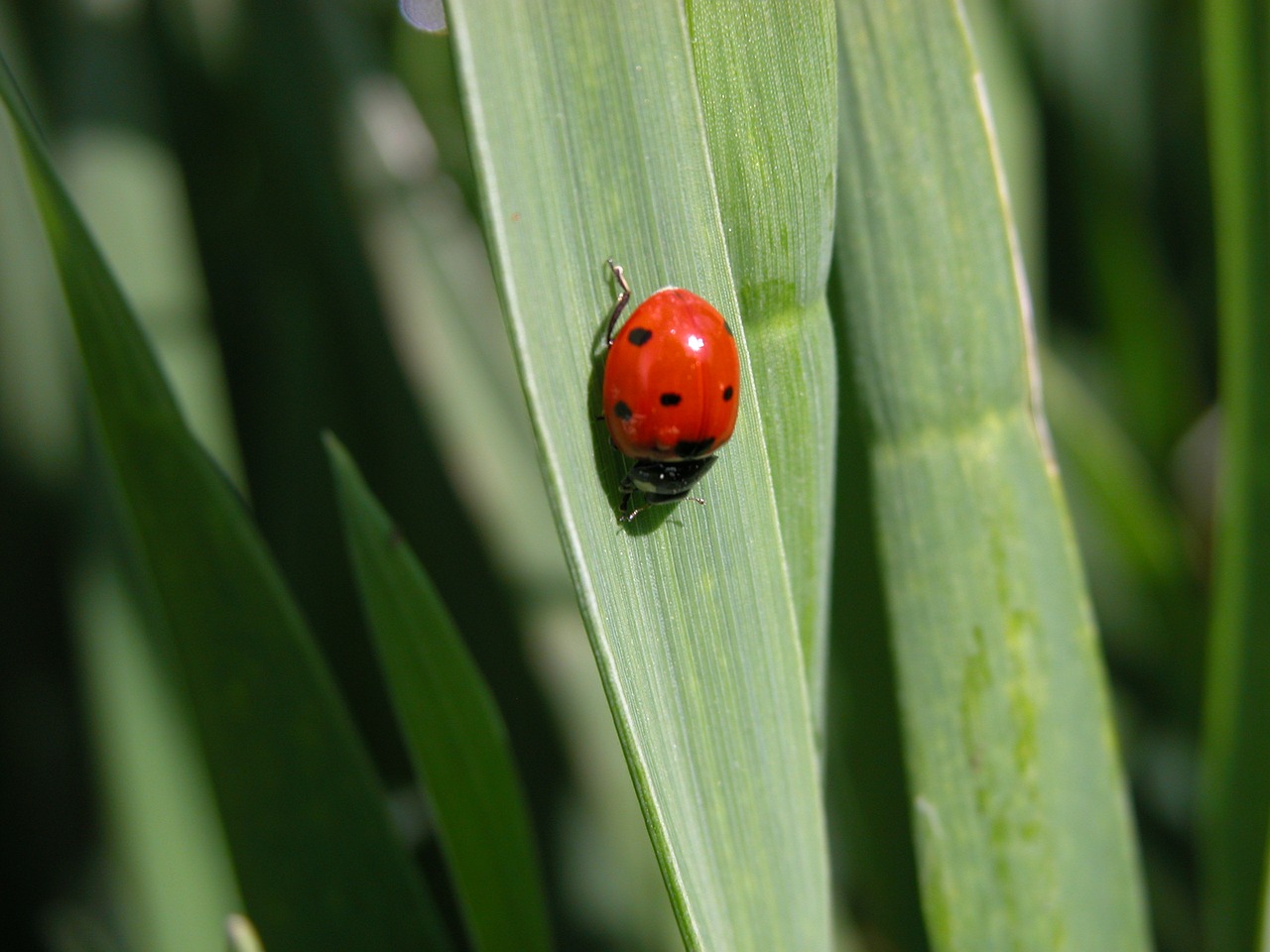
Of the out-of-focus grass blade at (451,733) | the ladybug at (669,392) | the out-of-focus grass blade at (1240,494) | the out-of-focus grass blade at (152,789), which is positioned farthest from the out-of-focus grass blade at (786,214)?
the out-of-focus grass blade at (152,789)

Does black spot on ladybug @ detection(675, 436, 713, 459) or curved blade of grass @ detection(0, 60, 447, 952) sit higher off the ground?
black spot on ladybug @ detection(675, 436, 713, 459)

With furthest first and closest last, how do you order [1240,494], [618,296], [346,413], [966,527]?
[346,413]
[1240,494]
[966,527]
[618,296]

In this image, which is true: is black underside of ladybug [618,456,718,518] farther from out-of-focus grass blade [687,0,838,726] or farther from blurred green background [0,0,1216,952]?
blurred green background [0,0,1216,952]

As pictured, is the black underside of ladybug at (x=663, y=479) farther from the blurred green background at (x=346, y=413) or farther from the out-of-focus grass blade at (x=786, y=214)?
the blurred green background at (x=346, y=413)

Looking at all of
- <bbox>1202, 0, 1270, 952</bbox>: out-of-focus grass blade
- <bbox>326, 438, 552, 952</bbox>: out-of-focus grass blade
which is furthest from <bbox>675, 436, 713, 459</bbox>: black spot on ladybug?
<bbox>1202, 0, 1270, 952</bbox>: out-of-focus grass blade

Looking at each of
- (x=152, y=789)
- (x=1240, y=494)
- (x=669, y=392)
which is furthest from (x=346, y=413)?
(x=1240, y=494)

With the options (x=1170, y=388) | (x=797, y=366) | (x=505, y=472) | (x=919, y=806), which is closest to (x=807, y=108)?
(x=797, y=366)

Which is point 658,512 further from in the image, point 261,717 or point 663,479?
point 261,717
